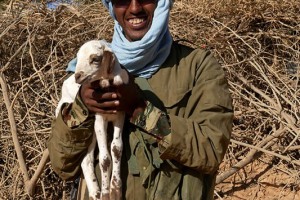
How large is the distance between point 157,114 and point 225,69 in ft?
8.95

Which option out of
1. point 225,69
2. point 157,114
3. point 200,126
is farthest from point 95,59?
point 225,69

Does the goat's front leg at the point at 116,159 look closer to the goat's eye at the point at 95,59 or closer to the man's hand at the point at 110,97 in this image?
the man's hand at the point at 110,97

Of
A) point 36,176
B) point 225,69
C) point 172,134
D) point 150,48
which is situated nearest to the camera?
point 172,134

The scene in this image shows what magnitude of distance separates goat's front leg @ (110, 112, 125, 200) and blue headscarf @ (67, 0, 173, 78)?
0.18m

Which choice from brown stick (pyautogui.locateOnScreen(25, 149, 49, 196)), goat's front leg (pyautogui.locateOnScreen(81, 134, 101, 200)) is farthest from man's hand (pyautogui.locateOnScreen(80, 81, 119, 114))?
brown stick (pyautogui.locateOnScreen(25, 149, 49, 196))

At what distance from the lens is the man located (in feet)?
4.80

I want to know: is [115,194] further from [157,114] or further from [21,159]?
[21,159]

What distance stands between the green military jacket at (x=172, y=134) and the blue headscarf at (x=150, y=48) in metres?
0.03

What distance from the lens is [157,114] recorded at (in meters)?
1.48

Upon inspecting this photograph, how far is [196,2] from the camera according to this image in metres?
4.67

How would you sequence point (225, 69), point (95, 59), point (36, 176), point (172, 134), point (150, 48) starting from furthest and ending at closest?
point (225, 69) → point (36, 176) → point (150, 48) → point (172, 134) → point (95, 59)

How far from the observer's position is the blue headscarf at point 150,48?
1.57 metres

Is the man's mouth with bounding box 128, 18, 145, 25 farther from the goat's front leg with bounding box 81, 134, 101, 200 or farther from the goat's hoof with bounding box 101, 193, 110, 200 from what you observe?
the goat's hoof with bounding box 101, 193, 110, 200

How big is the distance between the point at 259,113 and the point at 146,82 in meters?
2.53
